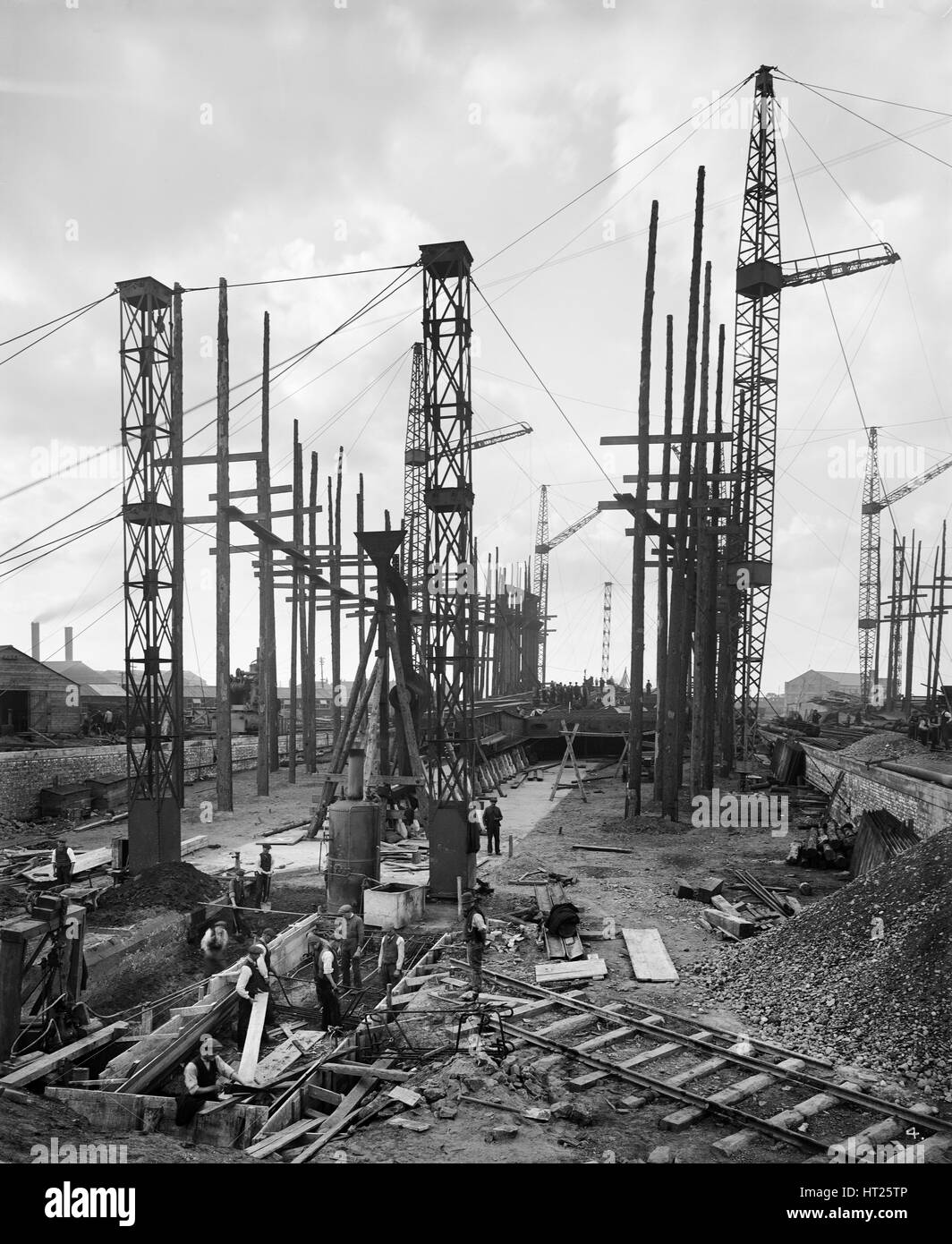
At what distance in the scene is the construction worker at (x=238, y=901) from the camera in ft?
44.1

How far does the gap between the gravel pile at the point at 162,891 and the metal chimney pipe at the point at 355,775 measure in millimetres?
3202

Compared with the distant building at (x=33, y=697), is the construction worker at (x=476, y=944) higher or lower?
lower

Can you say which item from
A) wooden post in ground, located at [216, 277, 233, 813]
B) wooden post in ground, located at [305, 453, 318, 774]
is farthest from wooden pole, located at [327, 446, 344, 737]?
wooden post in ground, located at [216, 277, 233, 813]

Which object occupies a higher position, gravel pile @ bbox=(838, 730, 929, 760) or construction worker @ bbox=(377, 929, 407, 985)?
gravel pile @ bbox=(838, 730, 929, 760)

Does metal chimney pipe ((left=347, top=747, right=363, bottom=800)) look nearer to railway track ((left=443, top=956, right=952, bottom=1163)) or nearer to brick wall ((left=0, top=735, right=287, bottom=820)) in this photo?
railway track ((left=443, top=956, right=952, bottom=1163))

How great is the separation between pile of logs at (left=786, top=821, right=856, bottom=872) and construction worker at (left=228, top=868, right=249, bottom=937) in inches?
440

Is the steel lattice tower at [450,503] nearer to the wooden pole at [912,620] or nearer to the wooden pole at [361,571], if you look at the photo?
the wooden pole at [361,571]

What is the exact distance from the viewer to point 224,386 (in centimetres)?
2259

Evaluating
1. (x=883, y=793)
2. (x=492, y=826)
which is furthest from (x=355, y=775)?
(x=883, y=793)

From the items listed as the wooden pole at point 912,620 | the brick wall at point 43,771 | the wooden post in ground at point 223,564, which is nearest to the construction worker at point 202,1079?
the wooden post in ground at point 223,564

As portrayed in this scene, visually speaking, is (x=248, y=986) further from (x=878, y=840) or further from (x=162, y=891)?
(x=878, y=840)

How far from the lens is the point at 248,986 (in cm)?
996

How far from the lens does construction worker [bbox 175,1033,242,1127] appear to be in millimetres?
7734

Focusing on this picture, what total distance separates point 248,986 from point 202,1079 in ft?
6.46
